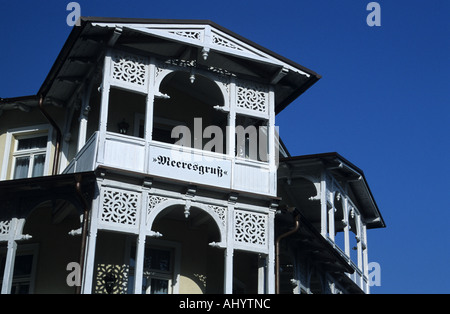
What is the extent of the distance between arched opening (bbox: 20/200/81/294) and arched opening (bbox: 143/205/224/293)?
2006 mm

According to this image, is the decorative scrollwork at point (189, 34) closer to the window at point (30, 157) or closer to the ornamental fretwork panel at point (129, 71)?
the ornamental fretwork panel at point (129, 71)

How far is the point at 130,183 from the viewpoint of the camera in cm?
2028

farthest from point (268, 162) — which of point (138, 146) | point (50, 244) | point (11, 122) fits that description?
point (11, 122)

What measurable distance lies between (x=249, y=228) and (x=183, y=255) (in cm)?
219

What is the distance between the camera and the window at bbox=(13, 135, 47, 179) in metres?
24.4

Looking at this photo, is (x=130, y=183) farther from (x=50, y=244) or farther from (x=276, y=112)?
(x=276, y=112)

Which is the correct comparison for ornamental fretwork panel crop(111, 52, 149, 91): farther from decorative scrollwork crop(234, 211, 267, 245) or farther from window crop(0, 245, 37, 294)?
window crop(0, 245, 37, 294)

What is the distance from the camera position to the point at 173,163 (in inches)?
825

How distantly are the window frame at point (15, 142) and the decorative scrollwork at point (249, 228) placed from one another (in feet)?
20.6

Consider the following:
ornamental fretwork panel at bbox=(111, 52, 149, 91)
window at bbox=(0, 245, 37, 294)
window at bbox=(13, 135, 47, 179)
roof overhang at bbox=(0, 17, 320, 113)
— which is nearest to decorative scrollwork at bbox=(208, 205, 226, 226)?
ornamental fretwork panel at bbox=(111, 52, 149, 91)

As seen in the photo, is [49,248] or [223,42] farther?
[223,42]

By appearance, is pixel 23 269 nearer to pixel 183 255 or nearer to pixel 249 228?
pixel 183 255

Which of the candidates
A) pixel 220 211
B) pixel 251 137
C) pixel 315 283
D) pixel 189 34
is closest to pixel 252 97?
pixel 251 137
